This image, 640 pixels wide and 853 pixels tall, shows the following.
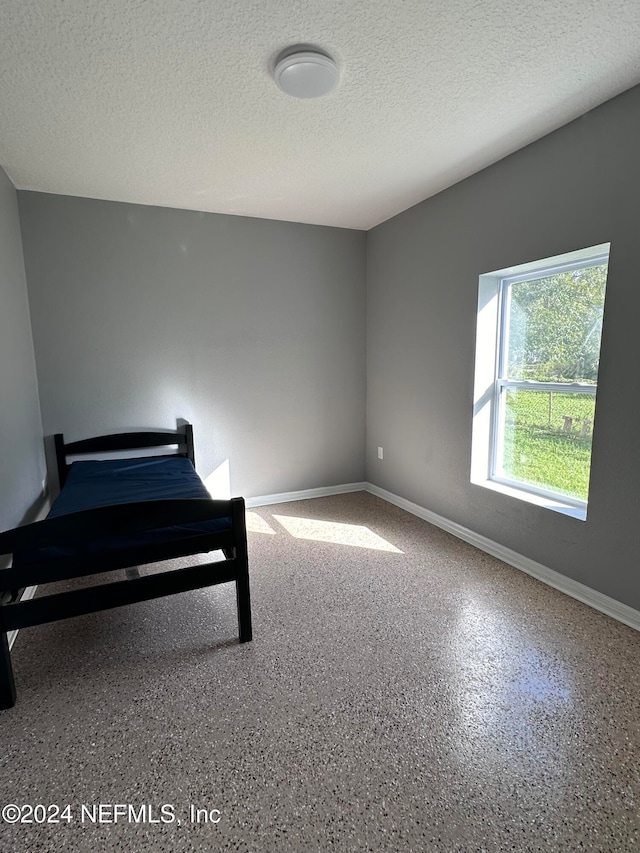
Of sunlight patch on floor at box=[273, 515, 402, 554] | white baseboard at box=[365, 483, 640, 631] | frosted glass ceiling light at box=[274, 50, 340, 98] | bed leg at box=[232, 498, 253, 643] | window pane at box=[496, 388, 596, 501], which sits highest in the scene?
frosted glass ceiling light at box=[274, 50, 340, 98]

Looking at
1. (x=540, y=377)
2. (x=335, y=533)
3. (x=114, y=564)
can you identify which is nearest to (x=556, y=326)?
(x=540, y=377)

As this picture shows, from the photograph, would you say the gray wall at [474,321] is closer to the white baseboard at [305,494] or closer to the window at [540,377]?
the window at [540,377]

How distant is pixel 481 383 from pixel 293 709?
2.24 meters

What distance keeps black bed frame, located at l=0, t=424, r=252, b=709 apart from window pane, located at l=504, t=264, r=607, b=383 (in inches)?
77.5

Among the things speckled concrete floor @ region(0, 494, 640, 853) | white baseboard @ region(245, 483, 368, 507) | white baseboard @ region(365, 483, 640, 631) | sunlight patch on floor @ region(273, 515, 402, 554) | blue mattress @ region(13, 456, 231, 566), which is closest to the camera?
speckled concrete floor @ region(0, 494, 640, 853)

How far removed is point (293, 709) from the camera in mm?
1631

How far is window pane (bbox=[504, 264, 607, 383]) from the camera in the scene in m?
2.34

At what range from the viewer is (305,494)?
161 inches

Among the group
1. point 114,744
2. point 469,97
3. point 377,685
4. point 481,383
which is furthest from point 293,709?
point 469,97

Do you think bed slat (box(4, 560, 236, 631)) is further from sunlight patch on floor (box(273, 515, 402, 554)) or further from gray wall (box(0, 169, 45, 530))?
sunlight patch on floor (box(273, 515, 402, 554))

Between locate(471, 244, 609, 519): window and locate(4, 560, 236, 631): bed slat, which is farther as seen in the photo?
locate(471, 244, 609, 519): window

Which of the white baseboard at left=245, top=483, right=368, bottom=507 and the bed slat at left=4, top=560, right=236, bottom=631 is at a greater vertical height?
the bed slat at left=4, top=560, right=236, bottom=631

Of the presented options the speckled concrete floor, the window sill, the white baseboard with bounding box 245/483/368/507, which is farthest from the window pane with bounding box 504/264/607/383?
the white baseboard with bounding box 245/483/368/507

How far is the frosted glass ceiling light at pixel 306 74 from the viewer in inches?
66.4
